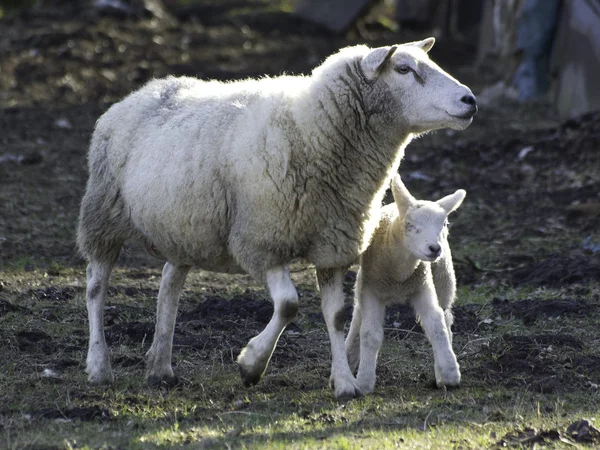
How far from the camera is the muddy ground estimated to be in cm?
694

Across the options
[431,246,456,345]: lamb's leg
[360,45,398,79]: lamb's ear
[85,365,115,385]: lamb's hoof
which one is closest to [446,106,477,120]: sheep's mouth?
[360,45,398,79]: lamb's ear

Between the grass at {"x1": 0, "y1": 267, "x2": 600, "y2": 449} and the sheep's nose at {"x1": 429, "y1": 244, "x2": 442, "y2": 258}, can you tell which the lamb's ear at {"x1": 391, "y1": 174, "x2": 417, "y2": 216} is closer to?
the sheep's nose at {"x1": 429, "y1": 244, "x2": 442, "y2": 258}

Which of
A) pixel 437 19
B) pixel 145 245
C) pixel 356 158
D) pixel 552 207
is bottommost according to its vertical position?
pixel 437 19

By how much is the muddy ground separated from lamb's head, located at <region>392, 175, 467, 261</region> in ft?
2.95

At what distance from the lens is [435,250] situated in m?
6.05

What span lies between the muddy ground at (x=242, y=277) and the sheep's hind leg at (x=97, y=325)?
0.40 ft

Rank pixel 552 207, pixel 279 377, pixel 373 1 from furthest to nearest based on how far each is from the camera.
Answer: pixel 373 1, pixel 552 207, pixel 279 377

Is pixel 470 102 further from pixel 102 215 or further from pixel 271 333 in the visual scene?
pixel 102 215

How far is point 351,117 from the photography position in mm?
6199

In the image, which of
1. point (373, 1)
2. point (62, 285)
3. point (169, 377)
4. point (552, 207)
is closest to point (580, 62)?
point (552, 207)

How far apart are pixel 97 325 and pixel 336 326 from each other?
1.52 m

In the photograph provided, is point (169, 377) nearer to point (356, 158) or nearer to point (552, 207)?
point (356, 158)

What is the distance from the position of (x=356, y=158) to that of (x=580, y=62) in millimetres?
8276

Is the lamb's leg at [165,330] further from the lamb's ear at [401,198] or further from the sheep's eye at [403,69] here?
the sheep's eye at [403,69]
